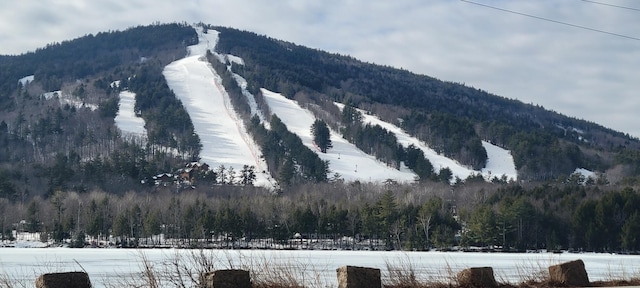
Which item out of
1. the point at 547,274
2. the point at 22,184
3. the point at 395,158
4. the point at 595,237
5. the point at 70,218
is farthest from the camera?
the point at 395,158

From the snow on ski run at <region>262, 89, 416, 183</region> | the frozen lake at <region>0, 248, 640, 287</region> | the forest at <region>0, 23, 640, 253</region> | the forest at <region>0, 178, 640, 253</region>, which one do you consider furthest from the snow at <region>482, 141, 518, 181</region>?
the frozen lake at <region>0, 248, 640, 287</region>

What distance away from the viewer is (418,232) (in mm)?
97000

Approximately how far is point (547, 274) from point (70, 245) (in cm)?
8802

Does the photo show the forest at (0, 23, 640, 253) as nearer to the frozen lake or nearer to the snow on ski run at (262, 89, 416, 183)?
the snow on ski run at (262, 89, 416, 183)

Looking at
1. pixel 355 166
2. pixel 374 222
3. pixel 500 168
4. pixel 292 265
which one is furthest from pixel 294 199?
pixel 292 265

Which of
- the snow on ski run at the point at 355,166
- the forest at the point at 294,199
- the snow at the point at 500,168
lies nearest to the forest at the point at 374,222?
the forest at the point at 294,199

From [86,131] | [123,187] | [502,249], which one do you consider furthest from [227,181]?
[502,249]

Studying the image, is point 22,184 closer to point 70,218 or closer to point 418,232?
point 70,218

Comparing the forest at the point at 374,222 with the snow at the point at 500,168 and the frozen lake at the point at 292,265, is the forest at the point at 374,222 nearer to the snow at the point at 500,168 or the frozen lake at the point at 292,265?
the frozen lake at the point at 292,265

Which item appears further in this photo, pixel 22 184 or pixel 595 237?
pixel 22 184

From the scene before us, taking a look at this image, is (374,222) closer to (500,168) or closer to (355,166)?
(355,166)

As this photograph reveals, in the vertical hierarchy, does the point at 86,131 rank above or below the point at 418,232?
above

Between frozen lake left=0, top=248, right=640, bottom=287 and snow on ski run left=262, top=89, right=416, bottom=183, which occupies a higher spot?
snow on ski run left=262, top=89, right=416, bottom=183

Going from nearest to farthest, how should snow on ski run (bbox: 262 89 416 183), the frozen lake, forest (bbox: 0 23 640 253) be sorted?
the frozen lake → forest (bbox: 0 23 640 253) → snow on ski run (bbox: 262 89 416 183)
